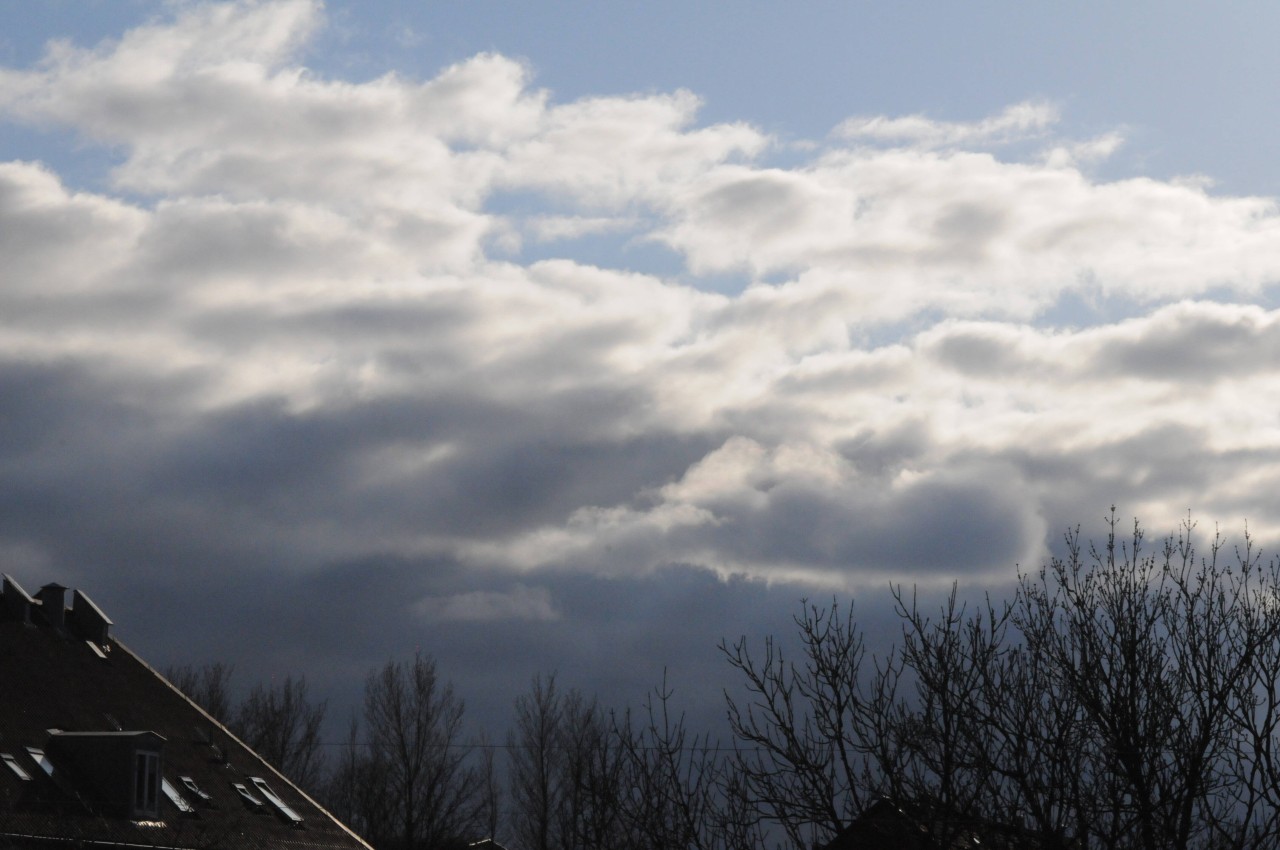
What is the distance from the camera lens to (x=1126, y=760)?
14.1 metres

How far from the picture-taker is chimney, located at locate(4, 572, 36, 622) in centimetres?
3497

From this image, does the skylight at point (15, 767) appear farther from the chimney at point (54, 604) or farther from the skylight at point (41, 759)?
the chimney at point (54, 604)

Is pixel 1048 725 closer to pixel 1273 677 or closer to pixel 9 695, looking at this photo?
pixel 1273 677

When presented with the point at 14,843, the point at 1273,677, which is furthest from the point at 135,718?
the point at 1273,677

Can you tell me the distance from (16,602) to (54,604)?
3.44ft

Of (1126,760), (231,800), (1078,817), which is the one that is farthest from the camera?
(231,800)

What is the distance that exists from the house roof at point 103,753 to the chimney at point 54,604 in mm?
58

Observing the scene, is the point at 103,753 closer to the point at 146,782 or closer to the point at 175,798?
the point at 146,782

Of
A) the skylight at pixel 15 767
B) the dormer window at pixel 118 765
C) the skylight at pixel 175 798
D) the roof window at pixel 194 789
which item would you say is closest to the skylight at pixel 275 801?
the roof window at pixel 194 789

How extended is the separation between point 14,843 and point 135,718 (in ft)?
28.4

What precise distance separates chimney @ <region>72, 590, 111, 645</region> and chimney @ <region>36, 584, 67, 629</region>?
0.47 m

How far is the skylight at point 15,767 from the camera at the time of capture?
28.7 m

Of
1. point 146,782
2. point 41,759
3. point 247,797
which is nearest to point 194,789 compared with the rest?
point 247,797

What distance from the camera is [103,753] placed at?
30391 mm
